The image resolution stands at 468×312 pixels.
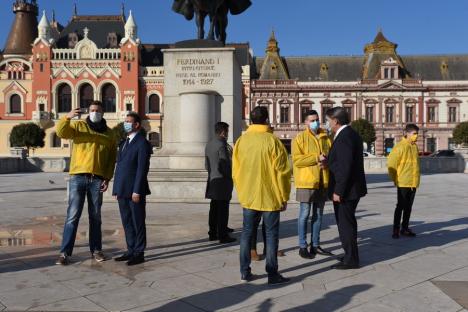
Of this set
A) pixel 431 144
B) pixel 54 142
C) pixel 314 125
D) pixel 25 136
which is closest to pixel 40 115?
pixel 54 142

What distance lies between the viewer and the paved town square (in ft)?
13.1

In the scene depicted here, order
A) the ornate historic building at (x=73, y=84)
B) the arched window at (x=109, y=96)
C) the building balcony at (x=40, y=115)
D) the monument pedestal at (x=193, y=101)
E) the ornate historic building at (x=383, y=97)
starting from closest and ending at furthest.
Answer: the monument pedestal at (x=193, y=101)
the building balcony at (x=40, y=115)
the ornate historic building at (x=73, y=84)
the arched window at (x=109, y=96)
the ornate historic building at (x=383, y=97)

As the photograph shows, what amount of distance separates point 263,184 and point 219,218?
2.04m

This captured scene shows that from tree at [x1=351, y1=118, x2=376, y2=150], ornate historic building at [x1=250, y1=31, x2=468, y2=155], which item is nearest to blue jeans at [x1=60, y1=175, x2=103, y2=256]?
tree at [x1=351, y1=118, x2=376, y2=150]

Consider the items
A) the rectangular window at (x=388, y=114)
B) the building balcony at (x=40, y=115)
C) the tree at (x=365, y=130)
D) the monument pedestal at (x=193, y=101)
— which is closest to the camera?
the monument pedestal at (x=193, y=101)

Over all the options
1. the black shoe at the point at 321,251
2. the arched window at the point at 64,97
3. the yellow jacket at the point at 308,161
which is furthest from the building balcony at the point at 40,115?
the black shoe at the point at 321,251

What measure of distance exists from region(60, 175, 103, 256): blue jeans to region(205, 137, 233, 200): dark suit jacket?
68.2 inches

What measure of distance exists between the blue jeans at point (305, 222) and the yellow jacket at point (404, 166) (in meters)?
1.90

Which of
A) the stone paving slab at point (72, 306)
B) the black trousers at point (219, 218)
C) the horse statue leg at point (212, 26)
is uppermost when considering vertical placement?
the horse statue leg at point (212, 26)

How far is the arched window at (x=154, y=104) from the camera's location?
182ft

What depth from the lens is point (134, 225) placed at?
5492 mm

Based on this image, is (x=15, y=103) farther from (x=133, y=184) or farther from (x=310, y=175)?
(x=310, y=175)

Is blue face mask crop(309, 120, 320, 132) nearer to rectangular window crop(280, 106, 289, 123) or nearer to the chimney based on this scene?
rectangular window crop(280, 106, 289, 123)

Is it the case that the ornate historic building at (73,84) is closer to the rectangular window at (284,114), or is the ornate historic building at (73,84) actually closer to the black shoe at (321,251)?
the rectangular window at (284,114)
